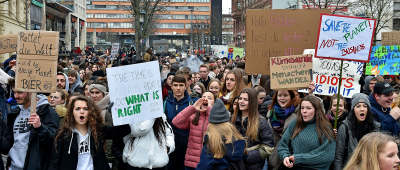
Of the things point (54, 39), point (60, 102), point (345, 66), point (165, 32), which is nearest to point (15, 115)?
point (54, 39)

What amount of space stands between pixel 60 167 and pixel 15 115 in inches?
42.0

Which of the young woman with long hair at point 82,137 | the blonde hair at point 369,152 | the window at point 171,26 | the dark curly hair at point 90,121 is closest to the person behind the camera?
the blonde hair at point 369,152

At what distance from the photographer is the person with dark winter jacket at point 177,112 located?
590 centimetres

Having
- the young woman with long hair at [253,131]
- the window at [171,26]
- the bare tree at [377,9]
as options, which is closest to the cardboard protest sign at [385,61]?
the young woman with long hair at [253,131]

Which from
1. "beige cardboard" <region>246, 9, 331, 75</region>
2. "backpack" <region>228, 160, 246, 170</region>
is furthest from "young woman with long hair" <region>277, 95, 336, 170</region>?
"beige cardboard" <region>246, 9, 331, 75</region>

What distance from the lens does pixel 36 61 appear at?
A: 492 centimetres

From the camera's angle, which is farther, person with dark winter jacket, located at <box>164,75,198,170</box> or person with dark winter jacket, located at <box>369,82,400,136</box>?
person with dark winter jacket, located at <box>164,75,198,170</box>

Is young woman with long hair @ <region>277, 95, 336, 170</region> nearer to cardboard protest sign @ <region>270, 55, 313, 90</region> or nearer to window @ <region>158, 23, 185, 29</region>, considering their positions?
cardboard protest sign @ <region>270, 55, 313, 90</region>

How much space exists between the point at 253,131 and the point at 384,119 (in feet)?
5.44

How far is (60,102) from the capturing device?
6582 millimetres

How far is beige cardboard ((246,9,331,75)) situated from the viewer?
7074 mm

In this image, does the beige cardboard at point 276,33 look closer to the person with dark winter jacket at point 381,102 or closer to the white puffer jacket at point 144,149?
the person with dark winter jacket at point 381,102

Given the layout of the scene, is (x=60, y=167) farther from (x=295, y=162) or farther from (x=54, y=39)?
(x=295, y=162)

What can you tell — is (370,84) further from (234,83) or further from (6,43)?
(6,43)
